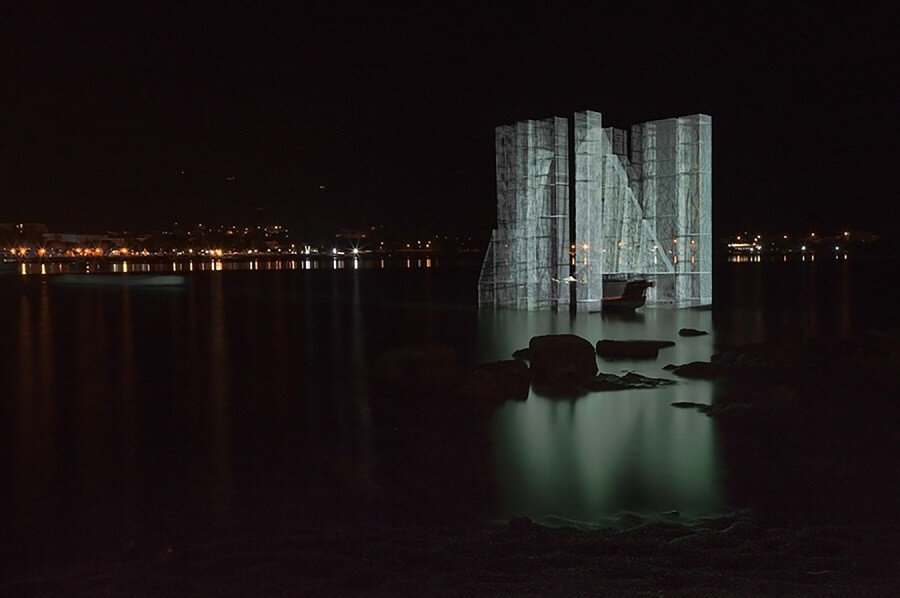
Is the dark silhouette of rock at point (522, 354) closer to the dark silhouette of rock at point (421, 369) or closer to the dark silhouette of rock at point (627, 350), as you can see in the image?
the dark silhouette of rock at point (627, 350)

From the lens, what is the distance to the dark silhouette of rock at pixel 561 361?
15773 millimetres

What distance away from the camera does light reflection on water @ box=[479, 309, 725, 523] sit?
335 inches

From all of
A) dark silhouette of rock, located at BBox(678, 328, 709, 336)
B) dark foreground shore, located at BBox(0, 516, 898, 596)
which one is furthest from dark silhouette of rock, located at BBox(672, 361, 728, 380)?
dark foreground shore, located at BBox(0, 516, 898, 596)

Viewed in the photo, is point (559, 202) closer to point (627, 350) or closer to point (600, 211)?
point (600, 211)

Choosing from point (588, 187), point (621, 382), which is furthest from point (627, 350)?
point (588, 187)

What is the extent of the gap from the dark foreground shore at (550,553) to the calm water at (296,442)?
37 cm

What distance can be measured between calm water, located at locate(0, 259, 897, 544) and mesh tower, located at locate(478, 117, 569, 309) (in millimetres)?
4247

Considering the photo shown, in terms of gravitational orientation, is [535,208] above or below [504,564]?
above

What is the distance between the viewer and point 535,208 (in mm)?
29016

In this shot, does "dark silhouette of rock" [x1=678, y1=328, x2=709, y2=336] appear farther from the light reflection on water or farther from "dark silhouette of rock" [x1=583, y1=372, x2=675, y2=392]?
"dark silhouette of rock" [x1=583, y1=372, x2=675, y2=392]

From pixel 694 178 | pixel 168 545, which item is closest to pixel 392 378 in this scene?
pixel 168 545

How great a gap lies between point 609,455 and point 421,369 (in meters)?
5.38

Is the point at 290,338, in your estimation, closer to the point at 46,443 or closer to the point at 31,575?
the point at 46,443

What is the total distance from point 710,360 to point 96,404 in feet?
42.0
